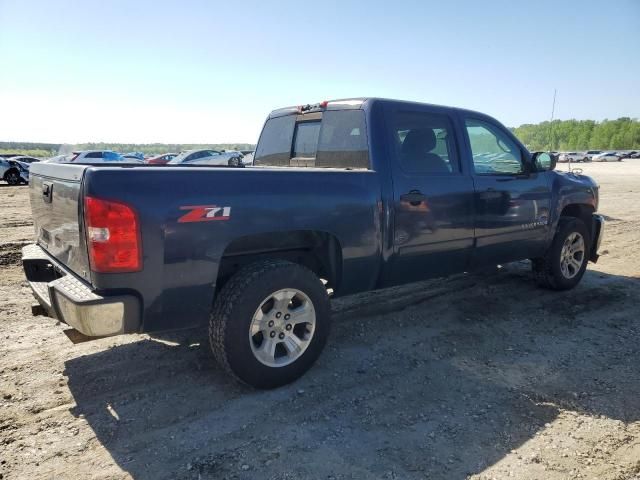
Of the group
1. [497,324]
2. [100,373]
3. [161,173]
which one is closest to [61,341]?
[100,373]

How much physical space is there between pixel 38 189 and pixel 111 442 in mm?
1940

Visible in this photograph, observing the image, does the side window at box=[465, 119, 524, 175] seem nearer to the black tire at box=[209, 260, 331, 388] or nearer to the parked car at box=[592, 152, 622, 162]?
the black tire at box=[209, 260, 331, 388]

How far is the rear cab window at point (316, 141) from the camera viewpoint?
384 centimetres

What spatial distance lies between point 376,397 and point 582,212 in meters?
4.00

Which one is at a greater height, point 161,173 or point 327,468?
point 161,173

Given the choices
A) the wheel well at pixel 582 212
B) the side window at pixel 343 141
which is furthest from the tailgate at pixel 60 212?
the wheel well at pixel 582 212

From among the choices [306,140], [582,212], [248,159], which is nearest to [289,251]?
[306,140]

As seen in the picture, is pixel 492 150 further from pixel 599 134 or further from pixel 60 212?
pixel 599 134

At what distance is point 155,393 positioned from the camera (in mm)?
3213

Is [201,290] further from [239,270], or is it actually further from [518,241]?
[518,241]

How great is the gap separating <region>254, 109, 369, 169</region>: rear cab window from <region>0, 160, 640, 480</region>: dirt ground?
5.07 feet

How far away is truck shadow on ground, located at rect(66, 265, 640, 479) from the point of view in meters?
2.56

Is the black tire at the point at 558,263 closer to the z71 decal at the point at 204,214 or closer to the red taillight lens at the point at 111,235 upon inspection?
the z71 decal at the point at 204,214

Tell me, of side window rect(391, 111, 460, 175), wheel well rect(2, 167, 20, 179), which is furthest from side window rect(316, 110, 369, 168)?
wheel well rect(2, 167, 20, 179)
